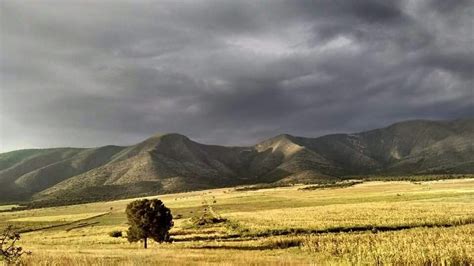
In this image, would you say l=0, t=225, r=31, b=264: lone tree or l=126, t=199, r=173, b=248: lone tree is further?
l=126, t=199, r=173, b=248: lone tree

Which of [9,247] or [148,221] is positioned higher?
[9,247]

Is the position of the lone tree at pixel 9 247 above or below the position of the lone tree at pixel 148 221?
above

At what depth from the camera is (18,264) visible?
952 inches

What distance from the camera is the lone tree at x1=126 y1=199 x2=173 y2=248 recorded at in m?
66.4

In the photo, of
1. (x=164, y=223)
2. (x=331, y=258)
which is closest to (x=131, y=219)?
(x=164, y=223)

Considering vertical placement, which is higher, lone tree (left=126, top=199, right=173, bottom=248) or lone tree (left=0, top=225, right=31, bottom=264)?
lone tree (left=0, top=225, right=31, bottom=264)

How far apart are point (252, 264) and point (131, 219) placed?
41.1 meters

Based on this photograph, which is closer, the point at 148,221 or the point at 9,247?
the point at 9,247

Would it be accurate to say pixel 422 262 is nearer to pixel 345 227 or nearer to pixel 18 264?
pixel 18 264

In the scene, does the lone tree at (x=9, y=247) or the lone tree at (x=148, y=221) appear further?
the lone tree at (x=148, y=221)

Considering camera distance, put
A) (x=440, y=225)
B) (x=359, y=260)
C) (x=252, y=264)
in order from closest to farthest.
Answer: (x=252, y=264) → (x=359, y=260) → (x=440, y=225)

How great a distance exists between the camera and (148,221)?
219 ft

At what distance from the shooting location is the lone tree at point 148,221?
66400mm

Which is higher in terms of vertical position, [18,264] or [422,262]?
[18,264]
